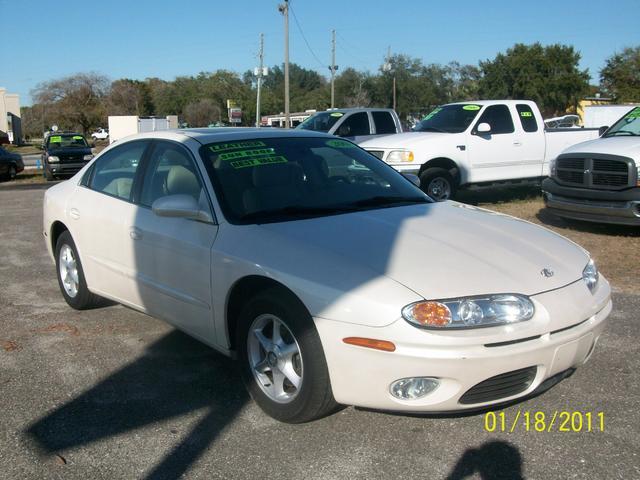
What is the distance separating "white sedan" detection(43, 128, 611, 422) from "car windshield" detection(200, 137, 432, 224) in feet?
0.04

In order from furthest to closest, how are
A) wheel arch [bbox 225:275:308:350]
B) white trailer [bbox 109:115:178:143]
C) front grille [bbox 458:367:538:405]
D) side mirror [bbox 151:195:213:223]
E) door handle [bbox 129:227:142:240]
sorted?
white trailer [bbox 109:115:178:143], door handle [bbox 129:227:142:240], side mirror [bbox 151:195:213:223], wheel arch [bbox 225:275:308:350], front grille [bbox 458:367:538:405]

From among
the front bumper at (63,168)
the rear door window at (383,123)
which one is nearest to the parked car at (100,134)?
the front bumper at (63,168)

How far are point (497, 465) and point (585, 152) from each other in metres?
6.54

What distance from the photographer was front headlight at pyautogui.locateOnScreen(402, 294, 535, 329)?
2.86 metres

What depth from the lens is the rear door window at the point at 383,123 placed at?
13812 millimetres

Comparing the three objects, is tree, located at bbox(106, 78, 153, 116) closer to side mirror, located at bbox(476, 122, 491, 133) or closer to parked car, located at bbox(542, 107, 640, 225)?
side mirror, located at bbox(476, 122, 491, 133)

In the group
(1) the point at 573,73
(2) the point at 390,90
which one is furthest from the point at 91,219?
(2) the point at 390,90

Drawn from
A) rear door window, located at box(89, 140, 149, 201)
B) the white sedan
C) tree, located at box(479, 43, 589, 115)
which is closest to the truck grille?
the white sedan

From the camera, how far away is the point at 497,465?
2.97 metres

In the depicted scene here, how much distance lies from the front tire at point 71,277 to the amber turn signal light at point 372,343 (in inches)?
118

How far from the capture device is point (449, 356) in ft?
9.27

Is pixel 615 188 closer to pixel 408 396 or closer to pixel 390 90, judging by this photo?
pixel 408 396

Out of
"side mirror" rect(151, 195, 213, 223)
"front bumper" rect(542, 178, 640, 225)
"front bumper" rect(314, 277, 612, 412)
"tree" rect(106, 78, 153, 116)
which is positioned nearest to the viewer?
"front bumper" rect(314, 277, 612, 412)

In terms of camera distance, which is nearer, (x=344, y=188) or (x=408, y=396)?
(x=408, y=396)
